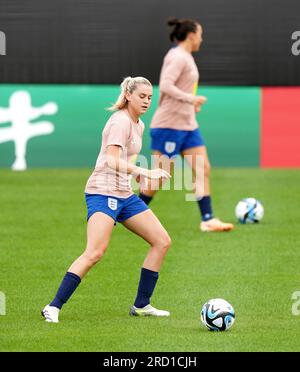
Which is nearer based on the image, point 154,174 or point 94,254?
point 154,174

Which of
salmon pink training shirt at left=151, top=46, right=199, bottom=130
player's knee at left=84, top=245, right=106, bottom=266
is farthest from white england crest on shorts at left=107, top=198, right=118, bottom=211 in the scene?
salmon pink training shirt at left=151, top=46, right=199, bottom=130

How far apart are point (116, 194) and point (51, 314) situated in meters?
1.07

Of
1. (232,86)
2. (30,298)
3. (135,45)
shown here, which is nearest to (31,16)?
(135,45)

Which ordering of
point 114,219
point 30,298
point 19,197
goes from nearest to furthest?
point 114,219, point 30,298, point 19,197

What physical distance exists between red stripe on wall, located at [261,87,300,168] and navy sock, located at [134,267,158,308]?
11.8m

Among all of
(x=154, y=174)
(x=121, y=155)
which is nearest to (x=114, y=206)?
(x=121, y=155)

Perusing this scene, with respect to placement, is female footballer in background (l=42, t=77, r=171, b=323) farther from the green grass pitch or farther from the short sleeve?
the green grass pitch

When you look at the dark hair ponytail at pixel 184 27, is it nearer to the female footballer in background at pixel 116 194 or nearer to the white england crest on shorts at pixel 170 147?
the white england crest on shorts at pixel 170 147

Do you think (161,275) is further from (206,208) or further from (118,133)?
(206,208)

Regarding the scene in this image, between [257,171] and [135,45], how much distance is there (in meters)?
3.20

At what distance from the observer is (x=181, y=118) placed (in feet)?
50.3
